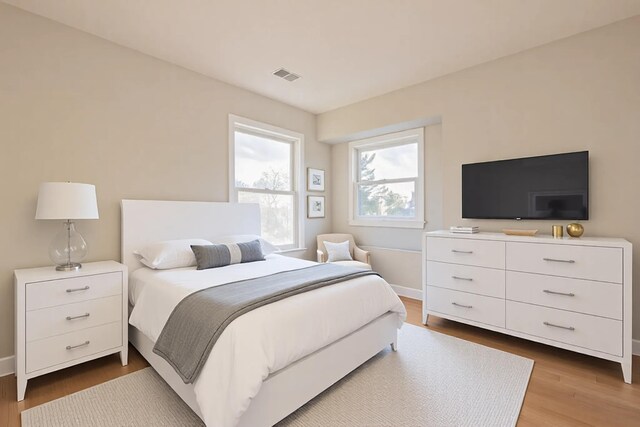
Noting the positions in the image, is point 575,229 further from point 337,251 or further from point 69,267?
point 69,267

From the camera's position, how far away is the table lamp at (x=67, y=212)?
2.10 metres

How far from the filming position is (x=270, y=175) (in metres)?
4.18

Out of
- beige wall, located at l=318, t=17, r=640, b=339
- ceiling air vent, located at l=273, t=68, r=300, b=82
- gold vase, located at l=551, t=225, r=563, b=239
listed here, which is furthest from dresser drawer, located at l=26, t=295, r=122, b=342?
gold vase, located at l=551, t=225, r=563, b=239

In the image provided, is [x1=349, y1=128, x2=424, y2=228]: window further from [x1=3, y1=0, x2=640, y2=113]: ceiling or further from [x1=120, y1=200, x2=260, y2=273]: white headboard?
[x1=120, y1=200, x2=260, y2=273]: white headboard

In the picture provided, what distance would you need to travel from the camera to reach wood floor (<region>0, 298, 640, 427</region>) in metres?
1.73

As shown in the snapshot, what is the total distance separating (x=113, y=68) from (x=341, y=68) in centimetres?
219

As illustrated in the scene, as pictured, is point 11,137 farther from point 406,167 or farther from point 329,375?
point 406,167

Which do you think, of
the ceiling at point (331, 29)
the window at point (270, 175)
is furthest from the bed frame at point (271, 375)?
the ceiling at point (331, 29)

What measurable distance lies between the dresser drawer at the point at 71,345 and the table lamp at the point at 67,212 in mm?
488

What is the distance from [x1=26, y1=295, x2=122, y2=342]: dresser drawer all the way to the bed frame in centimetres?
29

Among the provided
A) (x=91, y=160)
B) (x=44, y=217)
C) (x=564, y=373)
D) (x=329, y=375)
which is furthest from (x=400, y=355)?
(x=91, y=160)

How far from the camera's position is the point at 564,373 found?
2191mm

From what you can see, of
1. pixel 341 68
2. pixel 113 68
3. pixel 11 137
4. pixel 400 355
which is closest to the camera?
pixel 11 137

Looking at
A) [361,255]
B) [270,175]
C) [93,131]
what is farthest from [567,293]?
[93,131]
